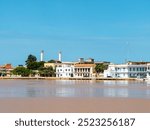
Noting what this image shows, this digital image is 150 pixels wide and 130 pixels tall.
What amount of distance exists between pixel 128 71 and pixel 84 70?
1964cm

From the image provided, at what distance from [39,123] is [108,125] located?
1.66 m

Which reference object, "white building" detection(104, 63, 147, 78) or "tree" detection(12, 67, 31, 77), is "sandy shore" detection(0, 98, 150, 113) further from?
"tree" detection(12, 67, 31, 77)

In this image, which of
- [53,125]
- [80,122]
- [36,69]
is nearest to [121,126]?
[80,122]

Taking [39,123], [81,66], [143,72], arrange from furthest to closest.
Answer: [81,66] < [143,72] < [39,123]

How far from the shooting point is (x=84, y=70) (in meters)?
138

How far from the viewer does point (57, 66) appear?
14825 centimetres

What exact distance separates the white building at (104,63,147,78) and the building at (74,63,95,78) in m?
9.82

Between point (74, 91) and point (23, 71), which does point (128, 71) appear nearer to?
point (23, 71)

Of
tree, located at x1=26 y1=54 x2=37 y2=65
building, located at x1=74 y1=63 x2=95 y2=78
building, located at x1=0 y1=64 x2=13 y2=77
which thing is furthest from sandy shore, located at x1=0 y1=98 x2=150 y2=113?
building, located at x1=0 y1=64 x2=13 y2=77

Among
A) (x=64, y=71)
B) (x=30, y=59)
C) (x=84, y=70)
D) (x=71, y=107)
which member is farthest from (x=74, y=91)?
(x=30, y=59)

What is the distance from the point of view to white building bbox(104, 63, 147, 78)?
399 ft

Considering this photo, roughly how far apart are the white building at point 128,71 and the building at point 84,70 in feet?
32.2

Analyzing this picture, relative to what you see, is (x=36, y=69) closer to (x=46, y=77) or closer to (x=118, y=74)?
(x=46, y=77)

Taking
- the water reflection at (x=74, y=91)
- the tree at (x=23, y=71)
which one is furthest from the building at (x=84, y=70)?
the water reflection at (x=74, y=91)
